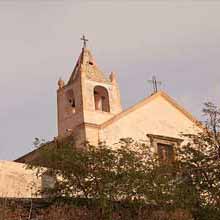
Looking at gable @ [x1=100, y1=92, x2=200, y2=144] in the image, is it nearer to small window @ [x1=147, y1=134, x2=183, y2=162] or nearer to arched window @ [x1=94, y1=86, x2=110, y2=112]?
small window @ [x1=147, y1=134, x2=183, y2=162]

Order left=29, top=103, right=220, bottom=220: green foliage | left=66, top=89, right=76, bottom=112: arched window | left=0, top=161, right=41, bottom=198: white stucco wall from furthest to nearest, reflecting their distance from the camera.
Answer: left=66, top=89, right=76, bottom=112: arched window < left=0, top=161, right=41, bottom=198: white stucco wall < left=29, top=103, right=220, bottom=220: green foliage

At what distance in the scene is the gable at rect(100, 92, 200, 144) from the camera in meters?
26.0

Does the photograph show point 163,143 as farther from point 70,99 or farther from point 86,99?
point 70,99

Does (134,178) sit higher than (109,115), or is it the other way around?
(109,115)

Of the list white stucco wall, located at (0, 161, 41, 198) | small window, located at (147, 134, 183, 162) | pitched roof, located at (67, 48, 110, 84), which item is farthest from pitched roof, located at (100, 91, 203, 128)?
white stucco wall, located at (0, 161, 41, 198)

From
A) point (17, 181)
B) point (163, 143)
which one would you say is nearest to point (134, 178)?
point (17, 181)

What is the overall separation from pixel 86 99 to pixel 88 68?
274cm

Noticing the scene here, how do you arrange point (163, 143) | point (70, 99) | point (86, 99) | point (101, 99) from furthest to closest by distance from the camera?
point (101, 99)
point (70, 99)
point (86, 99)
point (163, 143)

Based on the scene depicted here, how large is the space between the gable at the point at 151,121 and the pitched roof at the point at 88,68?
3.08 m

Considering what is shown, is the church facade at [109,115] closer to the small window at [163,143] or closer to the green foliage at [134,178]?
the small window at [163,143]

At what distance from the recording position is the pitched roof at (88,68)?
2915 cm

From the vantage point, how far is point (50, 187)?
62.5 feet

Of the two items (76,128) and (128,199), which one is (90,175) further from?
(76,128)

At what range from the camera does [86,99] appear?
90.5ft
